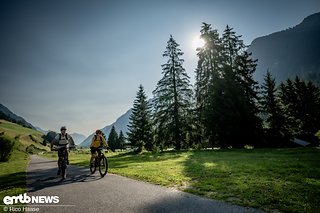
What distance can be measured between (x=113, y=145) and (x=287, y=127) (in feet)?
243

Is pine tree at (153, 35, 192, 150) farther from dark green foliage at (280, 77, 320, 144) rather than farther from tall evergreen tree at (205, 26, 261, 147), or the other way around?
dark green foliage at (280, 77, 320, 144)

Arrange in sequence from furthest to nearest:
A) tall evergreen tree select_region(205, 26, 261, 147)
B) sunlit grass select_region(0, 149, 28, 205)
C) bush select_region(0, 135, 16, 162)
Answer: bush select_region(0, 135, 16, 162)
tall evergreen tree select_region(205, 26, 261, 147)
sunlit grass select_region(0, 149, 28, 205)

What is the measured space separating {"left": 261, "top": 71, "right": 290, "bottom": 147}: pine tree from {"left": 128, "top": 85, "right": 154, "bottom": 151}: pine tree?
21560 mm

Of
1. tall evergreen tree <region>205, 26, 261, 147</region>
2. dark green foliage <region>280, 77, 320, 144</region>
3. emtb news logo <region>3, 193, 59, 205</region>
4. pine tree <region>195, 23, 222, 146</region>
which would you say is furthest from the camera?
dark green foliage <region>280, 77, 320, 144</region>

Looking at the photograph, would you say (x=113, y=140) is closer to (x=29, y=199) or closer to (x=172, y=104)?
(x=172, y=104)

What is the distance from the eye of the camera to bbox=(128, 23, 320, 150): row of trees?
2830cm

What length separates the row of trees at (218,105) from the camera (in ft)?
92.8

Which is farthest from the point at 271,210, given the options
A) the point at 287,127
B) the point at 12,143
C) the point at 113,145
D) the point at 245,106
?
the point at 113,145

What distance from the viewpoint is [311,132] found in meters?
42.6

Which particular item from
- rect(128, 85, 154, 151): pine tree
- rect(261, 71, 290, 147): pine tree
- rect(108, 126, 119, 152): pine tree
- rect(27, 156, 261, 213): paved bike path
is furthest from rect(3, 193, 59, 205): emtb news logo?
rect(108, 126, 119, 152): pine tree

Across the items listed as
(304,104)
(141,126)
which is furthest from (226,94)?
(304,104)

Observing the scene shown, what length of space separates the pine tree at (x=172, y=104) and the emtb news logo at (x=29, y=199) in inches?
1024

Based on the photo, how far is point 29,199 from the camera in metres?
7.31

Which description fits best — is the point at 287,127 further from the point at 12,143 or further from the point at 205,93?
the point at 12,143
